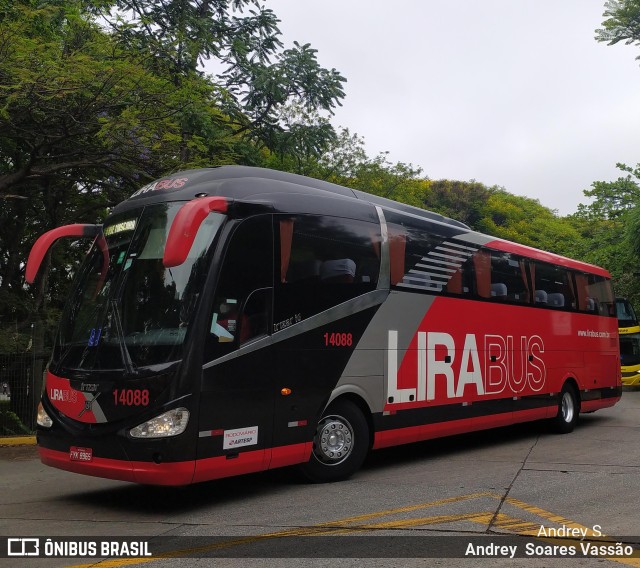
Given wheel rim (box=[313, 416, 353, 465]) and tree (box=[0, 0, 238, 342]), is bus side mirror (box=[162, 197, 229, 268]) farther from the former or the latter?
tree (box=[0, 0, 238, 342])

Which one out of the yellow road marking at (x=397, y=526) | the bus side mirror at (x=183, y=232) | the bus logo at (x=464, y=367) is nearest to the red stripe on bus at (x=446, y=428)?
the bus logo at (x=464, y=367)

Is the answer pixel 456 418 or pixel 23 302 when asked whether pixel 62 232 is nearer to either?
pixel 456 418

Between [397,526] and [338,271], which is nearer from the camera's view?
[397,526]

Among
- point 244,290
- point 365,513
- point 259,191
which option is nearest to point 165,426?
point 244,290

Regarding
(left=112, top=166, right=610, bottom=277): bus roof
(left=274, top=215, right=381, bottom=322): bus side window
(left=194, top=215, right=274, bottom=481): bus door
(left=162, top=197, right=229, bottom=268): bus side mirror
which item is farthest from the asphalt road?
(left=112, top=166, right=610, bottom=277): bus roof

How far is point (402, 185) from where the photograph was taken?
34.8m

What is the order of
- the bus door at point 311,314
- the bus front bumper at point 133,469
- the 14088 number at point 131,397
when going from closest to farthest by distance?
1. the bus front bumper at point 133,469
2. the 14088 number at point 131,397
3. the bus door at point 311,314

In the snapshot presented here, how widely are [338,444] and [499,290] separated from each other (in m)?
4.65

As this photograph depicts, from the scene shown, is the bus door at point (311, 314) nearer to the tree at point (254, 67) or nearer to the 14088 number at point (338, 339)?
the 14088 number at point (338, 339)

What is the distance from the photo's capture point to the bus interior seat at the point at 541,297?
1307 centimetres

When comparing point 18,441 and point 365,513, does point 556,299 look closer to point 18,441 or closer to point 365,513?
point 365,513

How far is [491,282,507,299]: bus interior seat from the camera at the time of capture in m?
11.7

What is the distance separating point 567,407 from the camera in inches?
559

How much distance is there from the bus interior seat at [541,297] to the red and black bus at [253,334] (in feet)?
8.42
